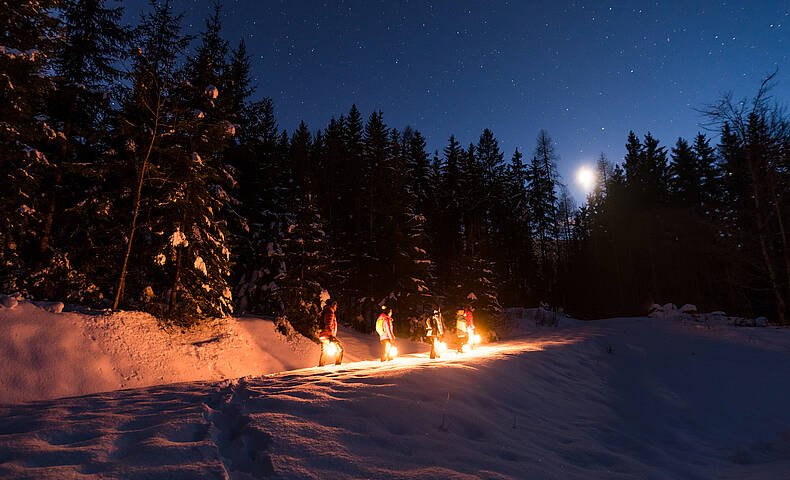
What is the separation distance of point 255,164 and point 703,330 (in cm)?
2496

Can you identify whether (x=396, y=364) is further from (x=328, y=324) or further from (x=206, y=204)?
(x=206, y=204)

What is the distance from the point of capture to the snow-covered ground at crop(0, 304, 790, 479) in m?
3.76

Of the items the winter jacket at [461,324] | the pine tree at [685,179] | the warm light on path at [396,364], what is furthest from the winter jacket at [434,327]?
the pine tree at [685,179]

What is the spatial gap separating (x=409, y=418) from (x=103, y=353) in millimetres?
10572

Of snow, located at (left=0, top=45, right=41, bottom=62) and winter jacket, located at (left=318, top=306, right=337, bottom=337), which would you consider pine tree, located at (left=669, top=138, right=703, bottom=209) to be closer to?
winter jacket, located at (left=318, top=306, right=337, bottom=337)

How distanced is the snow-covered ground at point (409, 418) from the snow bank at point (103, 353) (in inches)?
2.1

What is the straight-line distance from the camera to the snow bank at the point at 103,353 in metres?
9.06

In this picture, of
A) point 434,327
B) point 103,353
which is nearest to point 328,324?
point 434,327

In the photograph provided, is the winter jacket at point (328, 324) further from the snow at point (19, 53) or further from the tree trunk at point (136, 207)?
the snow at point (19, 53)

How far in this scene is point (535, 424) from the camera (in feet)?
18.5

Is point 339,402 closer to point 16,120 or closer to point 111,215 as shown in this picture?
point 111,215

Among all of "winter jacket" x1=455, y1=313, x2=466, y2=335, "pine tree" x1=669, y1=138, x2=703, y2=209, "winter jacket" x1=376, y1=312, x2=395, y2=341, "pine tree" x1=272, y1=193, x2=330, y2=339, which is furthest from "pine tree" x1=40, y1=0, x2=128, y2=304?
"pine tree" x1=669, y1=138, x2=703, y2=209

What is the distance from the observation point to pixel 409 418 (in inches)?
193

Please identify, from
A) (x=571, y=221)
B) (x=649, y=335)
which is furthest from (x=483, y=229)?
(x=649, y=335)
